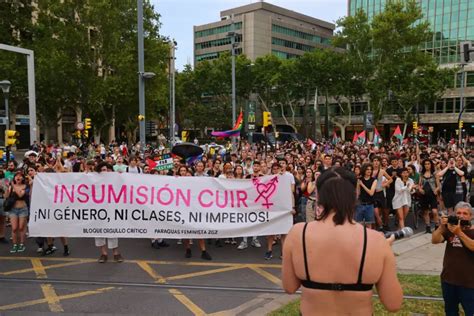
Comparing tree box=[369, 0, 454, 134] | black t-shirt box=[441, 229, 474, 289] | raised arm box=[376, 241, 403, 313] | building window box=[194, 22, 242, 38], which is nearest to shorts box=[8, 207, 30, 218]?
black t-shirt box=[441, 229, 474, 289]

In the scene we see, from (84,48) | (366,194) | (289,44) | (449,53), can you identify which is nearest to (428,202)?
(366,194)

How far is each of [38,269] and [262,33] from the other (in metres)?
79.0

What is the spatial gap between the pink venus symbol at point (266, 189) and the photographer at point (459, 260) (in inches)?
142

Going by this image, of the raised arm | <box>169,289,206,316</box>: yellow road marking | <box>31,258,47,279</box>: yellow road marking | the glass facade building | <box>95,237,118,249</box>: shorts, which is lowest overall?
<box>31,258,47,279</box>: yellow road marking

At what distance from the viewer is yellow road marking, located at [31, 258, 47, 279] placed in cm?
634

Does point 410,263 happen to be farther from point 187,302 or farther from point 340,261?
point 340,261

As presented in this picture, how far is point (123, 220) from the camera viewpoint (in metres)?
7.20

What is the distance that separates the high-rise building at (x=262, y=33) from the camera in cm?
8050

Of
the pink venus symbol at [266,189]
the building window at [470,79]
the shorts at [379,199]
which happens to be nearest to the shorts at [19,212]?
the pink venus symbol at [266,189]

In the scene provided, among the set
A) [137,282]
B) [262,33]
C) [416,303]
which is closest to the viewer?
[416,303]

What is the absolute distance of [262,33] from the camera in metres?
81.1

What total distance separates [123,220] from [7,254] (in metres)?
2.28

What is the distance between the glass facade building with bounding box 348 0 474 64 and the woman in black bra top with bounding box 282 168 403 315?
63216 millimetres

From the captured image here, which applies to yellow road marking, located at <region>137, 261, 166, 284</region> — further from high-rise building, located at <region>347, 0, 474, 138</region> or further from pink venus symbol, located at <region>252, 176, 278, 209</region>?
high-rise building, located at <region>347, 0, 474, 138</region>
